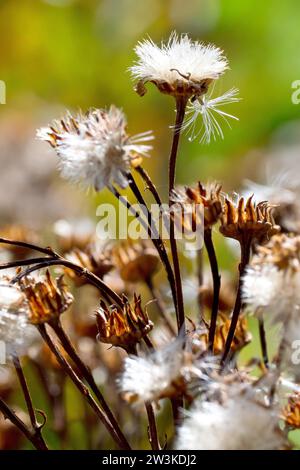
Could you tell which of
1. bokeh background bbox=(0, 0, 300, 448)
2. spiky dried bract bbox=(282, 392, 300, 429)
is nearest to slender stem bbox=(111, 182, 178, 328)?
spiky dried bract bbox=(282, 392, 300, 429)

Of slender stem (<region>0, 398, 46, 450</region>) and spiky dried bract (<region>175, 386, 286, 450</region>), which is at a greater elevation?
spiky dried bract (<region>175, 386, 286, 450</region>)

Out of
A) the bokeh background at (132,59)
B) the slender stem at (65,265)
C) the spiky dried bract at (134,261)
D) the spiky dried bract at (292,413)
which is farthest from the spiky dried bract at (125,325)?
the bokeh background at (132,59)

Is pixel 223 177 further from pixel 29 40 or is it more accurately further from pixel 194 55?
pixel 194 55

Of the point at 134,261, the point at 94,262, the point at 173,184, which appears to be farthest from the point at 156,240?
the point at 134,261

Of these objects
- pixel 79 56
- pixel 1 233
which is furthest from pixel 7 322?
pixel 79 56

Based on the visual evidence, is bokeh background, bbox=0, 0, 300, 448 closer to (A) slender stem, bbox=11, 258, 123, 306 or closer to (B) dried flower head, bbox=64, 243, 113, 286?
(B) dried flower head, bbox=64, 243, 113, 286

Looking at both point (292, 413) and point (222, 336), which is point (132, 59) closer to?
point (222, 336)
